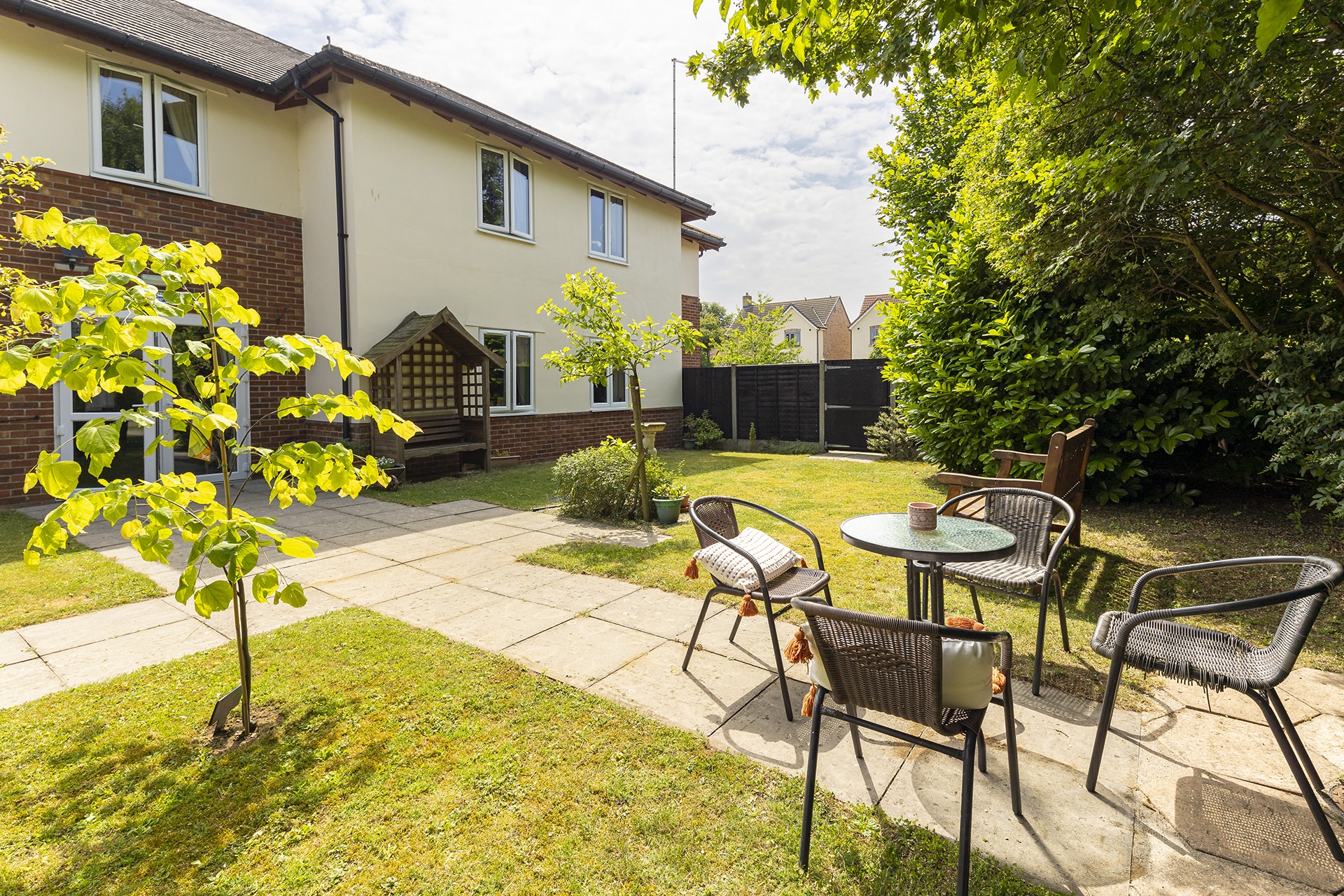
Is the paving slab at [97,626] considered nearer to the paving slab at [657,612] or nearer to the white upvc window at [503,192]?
the paving slab at [657,612]

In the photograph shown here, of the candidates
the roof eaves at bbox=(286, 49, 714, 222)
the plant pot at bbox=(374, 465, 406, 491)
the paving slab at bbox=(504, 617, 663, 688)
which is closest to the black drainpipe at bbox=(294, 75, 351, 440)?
the roof eaves at bbox=(286, 49, 714, 222)

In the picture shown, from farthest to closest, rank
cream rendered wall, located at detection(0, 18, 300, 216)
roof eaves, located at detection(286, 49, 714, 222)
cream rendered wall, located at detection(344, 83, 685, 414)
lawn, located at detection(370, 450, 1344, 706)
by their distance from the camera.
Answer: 1. cream rendered wall, located at detection(344, 83, 685, 414)
2. roof eaves, located at detection(286, 49, 714, 222)
3. cream rendered wall, located at detection(0, 18, 300, 216)
4. lawn, located at detection(370, 450, 1344, 706)

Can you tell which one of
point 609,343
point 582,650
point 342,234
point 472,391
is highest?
point 342,234

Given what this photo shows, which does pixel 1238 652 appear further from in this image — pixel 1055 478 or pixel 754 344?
pixel 754 344

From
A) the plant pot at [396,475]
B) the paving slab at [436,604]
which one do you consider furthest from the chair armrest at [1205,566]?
the plant pot at [396,475]

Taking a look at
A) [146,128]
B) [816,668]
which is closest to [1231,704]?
[816,668]

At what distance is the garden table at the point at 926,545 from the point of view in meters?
2.64

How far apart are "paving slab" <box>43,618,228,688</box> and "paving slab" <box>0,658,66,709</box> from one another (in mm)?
38

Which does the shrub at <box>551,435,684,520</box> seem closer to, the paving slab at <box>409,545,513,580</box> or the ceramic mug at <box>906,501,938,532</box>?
the paving slab at <box>409,545,513,580</box>

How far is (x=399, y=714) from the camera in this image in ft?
9.34

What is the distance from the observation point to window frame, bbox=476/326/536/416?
36.4 feet

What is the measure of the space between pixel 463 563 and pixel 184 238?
6751 millimetres

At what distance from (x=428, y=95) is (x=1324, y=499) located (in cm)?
1062

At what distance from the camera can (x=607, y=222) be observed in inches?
522
